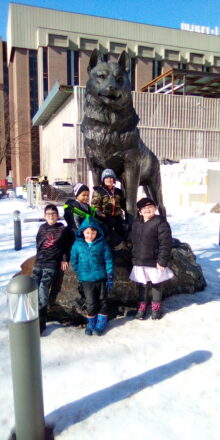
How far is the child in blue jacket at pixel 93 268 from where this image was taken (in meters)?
3.00

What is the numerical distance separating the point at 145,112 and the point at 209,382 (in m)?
19.7

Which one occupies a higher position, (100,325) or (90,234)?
(90,234)

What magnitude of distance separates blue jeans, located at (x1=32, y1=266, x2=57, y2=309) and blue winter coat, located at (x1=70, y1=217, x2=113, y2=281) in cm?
34

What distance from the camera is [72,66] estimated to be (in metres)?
35.5

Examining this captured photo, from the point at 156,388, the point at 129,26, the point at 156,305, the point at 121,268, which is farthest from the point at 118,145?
the point at 129,26

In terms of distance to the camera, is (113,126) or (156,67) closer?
(113,126)

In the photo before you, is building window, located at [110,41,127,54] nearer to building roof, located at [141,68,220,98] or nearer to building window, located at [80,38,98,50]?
building window, located at [80,38,98,50]

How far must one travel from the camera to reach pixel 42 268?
324 cm

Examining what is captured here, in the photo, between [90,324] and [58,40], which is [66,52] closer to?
[58,40]

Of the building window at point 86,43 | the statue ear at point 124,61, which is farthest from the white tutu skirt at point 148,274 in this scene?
the building window at point 86,43

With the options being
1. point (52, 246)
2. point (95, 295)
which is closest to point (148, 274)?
point (95, 295)

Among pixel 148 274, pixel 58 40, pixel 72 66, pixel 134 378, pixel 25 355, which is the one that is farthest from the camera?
pixel 72 66

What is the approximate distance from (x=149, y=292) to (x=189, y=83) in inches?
860

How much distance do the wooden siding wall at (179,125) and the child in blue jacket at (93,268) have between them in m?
17.4
